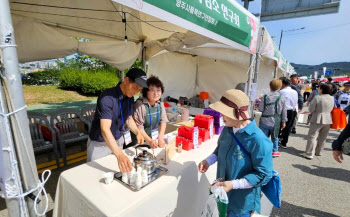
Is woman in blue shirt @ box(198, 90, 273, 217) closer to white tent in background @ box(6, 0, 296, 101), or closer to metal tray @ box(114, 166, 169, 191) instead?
metal tray @ box(114, 166, 169, 191)

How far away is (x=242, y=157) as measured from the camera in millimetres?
1247

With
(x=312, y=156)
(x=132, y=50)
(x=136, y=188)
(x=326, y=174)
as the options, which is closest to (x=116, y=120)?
(x=136, y=188)

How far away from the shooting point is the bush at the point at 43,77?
14.1 meters

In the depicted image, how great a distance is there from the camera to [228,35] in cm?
232

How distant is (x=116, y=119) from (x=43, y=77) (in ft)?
54.0

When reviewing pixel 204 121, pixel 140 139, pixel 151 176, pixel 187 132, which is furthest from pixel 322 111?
pixel 151 176

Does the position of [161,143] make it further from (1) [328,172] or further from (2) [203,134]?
(1) [328,172]

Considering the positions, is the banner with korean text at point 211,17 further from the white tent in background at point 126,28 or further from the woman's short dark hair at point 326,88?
the woman's short dark hair at point 326,88

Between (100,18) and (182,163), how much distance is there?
10.3 ft

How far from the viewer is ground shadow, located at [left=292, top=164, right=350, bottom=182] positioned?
3365mm

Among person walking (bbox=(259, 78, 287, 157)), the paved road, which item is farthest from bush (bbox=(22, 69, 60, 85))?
person walking (bbox=(259, 78, 287, 157))

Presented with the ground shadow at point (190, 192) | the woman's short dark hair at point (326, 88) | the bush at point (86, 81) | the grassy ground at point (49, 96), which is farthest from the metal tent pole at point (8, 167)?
the bush at point (86, 81)

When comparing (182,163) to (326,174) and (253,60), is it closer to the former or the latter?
(253,60)

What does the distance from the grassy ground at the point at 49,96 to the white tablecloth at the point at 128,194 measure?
10419mm
